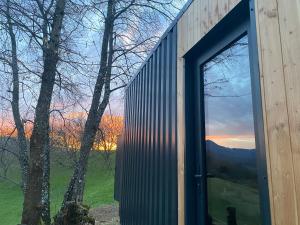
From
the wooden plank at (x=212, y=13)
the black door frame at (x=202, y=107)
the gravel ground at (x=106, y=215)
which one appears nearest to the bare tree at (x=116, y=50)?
the gravel ground at (x=106, y=215)

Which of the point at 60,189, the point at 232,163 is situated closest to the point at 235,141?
the point at 232,163

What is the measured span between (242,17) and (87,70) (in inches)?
237

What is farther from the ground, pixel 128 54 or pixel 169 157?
pixel 128 54

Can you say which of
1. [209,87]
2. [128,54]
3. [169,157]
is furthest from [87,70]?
[209,87]

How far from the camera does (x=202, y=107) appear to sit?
296cm

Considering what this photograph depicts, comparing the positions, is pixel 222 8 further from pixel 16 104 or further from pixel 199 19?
pixel 16 104

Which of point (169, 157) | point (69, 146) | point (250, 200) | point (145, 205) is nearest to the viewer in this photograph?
point (250, 200)

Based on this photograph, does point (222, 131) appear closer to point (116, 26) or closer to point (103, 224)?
point (103, 224)

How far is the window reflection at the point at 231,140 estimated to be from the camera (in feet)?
7.09

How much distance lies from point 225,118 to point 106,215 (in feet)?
25.8

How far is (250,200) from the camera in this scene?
2.13 meters

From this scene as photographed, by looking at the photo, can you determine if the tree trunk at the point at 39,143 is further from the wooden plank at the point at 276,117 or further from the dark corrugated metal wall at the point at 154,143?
the wooden plank at the point at 276,117

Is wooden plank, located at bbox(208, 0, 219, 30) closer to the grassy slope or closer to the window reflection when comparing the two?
the window reflection

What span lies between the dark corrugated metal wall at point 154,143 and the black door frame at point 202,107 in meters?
0.29
